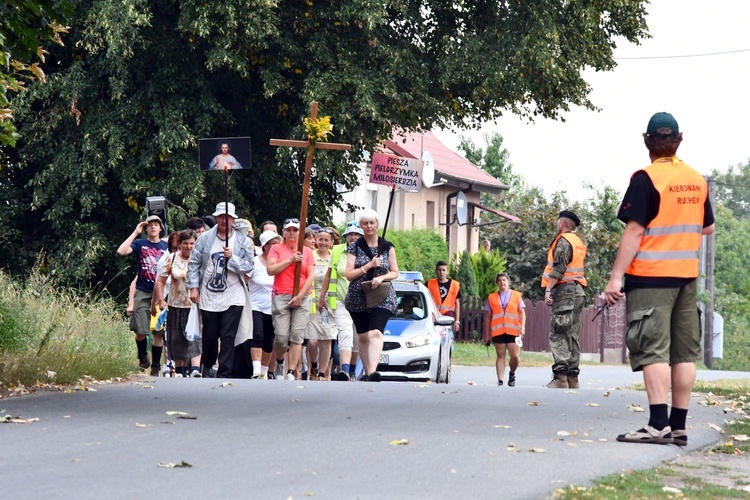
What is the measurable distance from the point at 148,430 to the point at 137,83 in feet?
55.1

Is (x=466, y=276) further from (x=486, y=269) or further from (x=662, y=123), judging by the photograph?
(x=662, y=123)

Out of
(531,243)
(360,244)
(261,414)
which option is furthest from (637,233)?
(531,243)

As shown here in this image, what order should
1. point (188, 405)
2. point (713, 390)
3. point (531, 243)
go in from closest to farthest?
point (188, 405) → point (713, 390) → point (531, 243)

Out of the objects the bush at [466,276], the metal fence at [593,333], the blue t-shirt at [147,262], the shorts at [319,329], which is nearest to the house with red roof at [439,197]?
the bush at [466,276]

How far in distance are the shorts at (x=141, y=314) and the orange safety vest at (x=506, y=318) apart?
16.4 feet

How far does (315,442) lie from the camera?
27.7 feet

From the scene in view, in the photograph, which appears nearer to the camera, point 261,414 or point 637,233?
point 637,233

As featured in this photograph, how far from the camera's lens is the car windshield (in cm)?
1861

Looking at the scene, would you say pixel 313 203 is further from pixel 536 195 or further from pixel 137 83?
pixel 536 195

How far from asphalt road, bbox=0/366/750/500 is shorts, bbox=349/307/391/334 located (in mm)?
1796

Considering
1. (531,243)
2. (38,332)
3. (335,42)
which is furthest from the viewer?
(531,243)

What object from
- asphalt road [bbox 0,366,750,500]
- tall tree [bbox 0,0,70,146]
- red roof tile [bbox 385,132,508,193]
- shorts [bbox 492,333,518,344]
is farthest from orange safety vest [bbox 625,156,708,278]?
red roof tile [bbox 385,132,508,193]

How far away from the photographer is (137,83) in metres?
25.1

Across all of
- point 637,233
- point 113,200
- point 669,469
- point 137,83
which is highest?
point 137,83
